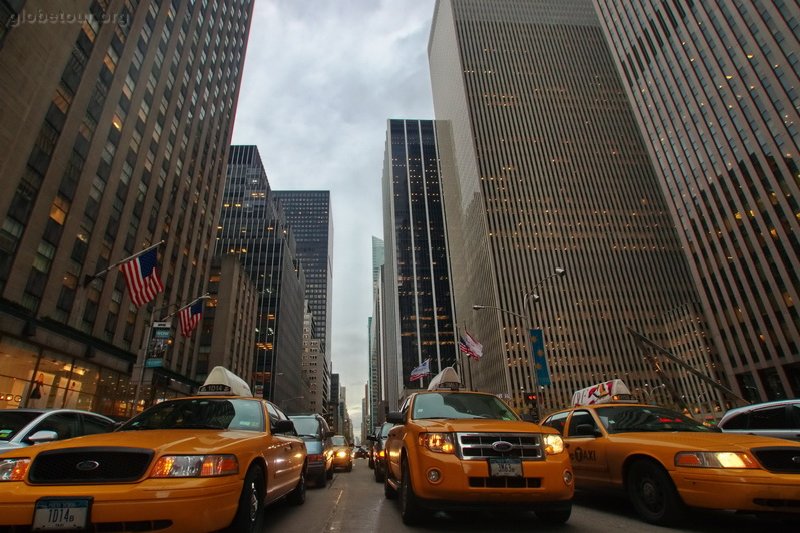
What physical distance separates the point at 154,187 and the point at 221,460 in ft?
130

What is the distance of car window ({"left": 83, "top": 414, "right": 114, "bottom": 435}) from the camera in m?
8.05

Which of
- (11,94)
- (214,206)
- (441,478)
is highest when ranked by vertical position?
(214,206)

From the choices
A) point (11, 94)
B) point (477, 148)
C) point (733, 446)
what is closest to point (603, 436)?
point (733, 446)

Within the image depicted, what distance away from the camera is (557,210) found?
107 m

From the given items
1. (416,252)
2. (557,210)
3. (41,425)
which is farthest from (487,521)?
(416,252)

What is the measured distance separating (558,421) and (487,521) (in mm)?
3757

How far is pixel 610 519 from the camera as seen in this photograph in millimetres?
5984

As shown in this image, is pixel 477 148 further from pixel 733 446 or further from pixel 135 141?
pixel 733 446

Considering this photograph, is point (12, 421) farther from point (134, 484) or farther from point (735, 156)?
point (735, 156)

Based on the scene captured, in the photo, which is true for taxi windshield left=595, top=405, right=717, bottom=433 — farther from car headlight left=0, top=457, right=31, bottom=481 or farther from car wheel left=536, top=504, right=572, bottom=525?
car headlight left=0, top=457, right=31, bottom=481

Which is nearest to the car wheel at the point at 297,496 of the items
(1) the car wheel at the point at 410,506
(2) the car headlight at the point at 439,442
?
(1) the car wheel at the point at 410,506

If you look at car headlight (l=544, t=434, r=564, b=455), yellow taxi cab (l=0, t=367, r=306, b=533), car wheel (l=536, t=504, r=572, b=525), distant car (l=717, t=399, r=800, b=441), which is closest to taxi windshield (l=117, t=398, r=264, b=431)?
yellow taxi cab (l=0, t=367, r=306, b=533)

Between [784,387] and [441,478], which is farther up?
[784,387]

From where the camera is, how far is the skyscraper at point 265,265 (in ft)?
297
